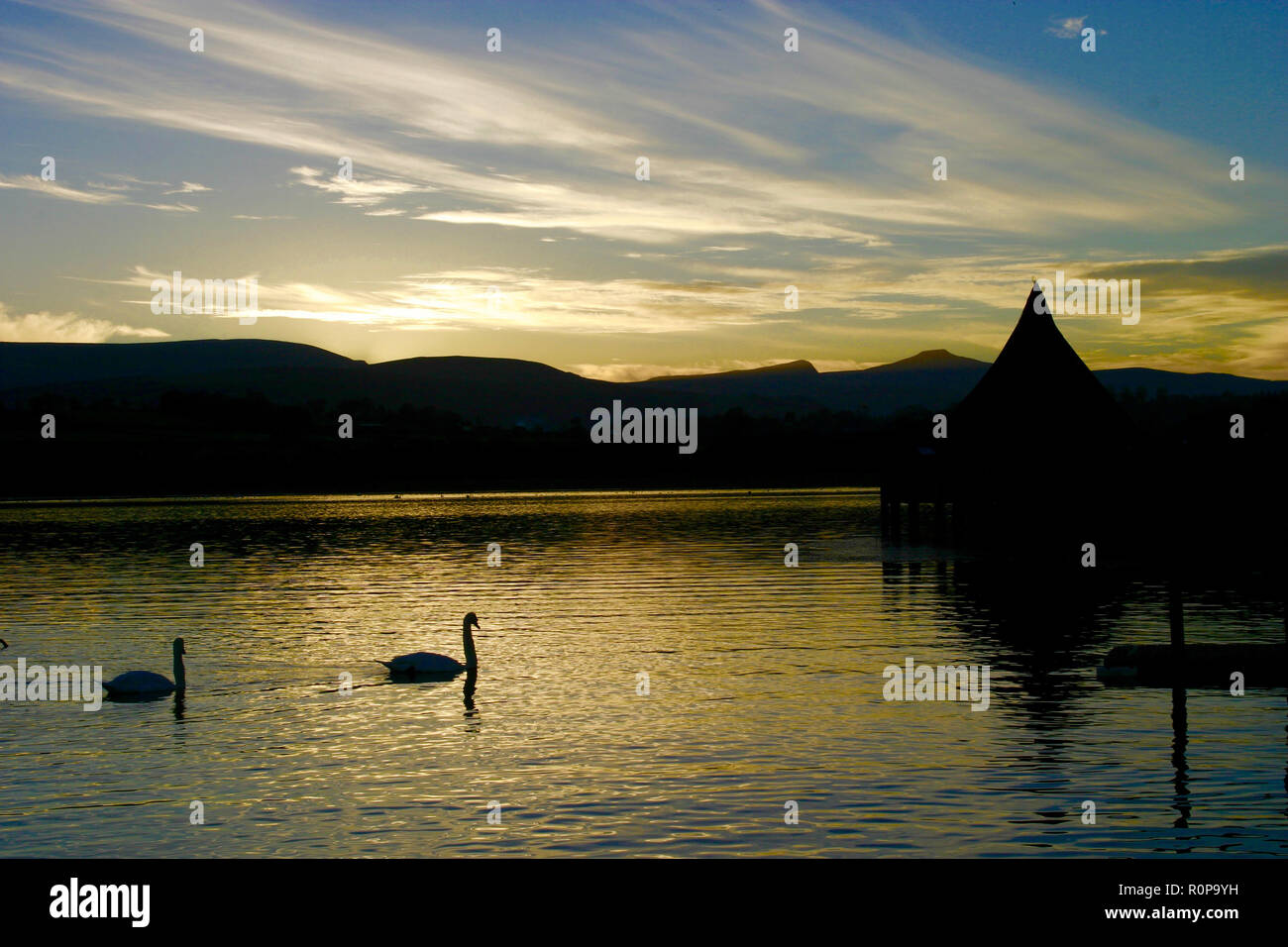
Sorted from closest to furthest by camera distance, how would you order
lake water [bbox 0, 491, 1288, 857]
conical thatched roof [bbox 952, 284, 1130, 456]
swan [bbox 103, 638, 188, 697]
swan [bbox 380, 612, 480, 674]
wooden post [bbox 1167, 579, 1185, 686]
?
1. lake water [bbox 0, 491, 1288, 857]
2. wooden post [bbox 1167, 579, 1185, 686]
3. swan [bbox 103, 638, 188, 697]
4. swan [bbox 380, 612, 480, 674]
5. conical thatched roof [bbox 952, 284, 1130, 456]

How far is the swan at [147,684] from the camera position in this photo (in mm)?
17266

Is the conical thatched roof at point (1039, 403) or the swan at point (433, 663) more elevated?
the conical thatched roof at point (1039, 403)

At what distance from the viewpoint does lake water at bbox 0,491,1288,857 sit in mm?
11031

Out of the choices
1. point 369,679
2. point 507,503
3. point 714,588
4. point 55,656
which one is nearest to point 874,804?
point 369,679

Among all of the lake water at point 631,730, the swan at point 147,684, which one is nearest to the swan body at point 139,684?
the swan at point 147,684

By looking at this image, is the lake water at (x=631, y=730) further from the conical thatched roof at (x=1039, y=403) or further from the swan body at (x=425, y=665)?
the conical thatched roof at (x=1039, y=403)

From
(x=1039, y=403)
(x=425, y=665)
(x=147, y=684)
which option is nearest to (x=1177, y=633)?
(x=425, y=665)

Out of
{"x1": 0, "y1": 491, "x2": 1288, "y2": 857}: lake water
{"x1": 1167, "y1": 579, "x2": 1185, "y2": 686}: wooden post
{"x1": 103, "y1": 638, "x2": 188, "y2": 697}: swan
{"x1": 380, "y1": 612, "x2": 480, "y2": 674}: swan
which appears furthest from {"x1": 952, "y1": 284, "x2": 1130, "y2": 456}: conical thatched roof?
{"x1": 103, "y1": 638, "x2": 188, "y2": 697}: swan

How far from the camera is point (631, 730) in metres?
15.1

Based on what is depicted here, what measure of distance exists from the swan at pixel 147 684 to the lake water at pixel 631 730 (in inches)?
16.6

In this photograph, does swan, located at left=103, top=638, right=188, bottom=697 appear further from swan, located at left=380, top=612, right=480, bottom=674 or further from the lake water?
swan, located at left=380, top=612, right=480, bottom=674

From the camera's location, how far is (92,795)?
1235 centimetres

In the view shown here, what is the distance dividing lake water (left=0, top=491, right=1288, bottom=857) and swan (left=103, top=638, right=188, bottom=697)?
421 mm

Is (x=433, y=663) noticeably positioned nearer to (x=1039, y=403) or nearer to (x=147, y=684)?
(x=147, y=684)
